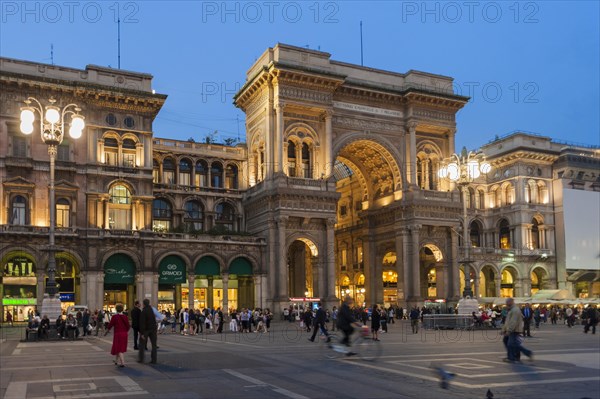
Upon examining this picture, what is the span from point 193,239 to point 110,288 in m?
7.36

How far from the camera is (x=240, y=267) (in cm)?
5662

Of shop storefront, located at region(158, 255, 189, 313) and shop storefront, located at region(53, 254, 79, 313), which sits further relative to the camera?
shop storefront, located at region(158, 255, 189, 313)

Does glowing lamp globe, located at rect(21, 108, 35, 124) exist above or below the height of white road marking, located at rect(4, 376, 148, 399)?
above

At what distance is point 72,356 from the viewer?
69.7 ft

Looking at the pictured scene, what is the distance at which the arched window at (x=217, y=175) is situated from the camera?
206ft

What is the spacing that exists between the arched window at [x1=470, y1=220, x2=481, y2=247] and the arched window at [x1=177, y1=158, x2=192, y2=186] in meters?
36.2

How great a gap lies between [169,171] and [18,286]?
1730 cm

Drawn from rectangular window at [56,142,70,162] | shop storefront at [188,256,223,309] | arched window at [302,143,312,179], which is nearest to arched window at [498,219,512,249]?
arched window at [302,143,312,179]

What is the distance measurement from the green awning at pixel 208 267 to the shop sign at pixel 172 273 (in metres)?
1.30

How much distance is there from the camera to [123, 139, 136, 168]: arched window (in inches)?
2124

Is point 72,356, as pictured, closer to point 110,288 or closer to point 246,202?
point 110,288

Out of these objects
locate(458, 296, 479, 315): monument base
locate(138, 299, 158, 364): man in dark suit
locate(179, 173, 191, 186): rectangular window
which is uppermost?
locate(179, 173, 191, 186): rectangular window

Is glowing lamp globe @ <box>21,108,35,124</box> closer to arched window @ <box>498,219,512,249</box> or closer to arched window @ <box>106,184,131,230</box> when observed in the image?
arched window @ <box>106,184,131,230</box>

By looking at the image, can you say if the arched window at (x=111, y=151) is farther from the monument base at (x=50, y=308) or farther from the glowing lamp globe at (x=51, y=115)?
the glowing lamp globe at (x=51, y=115)
